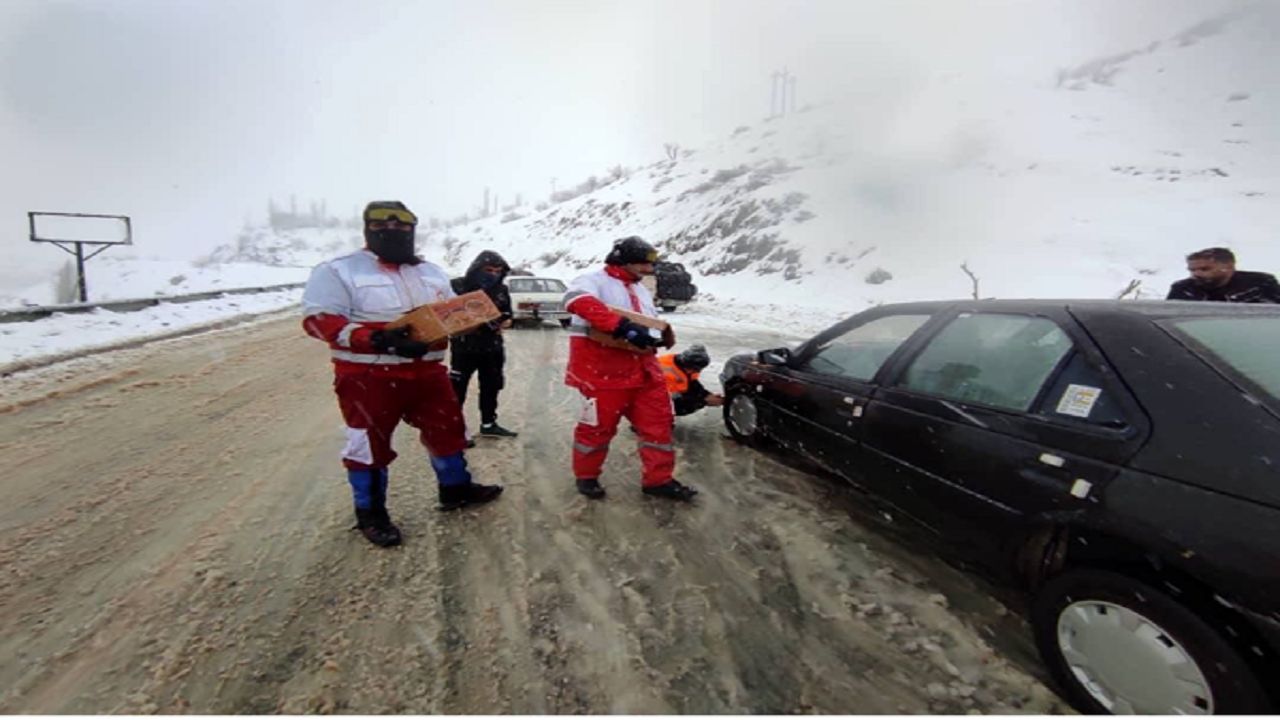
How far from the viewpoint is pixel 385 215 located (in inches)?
116

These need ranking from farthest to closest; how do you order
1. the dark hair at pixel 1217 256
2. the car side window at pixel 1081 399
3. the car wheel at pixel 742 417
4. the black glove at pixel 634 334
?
the car wheel at pixel 742 417
the dark hair at pixel 1217 256
the black glove at pixel 634 334
the car side window at pixel 1081 399

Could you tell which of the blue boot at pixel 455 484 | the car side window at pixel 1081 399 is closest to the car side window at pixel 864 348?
the car side window at pixel 1081 399

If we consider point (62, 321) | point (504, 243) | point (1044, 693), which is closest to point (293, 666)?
point (1044, 693)

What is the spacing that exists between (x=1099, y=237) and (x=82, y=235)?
108 feet

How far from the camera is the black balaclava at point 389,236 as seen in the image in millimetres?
2932

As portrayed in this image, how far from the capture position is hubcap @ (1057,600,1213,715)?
1598 mm

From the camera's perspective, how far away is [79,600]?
97.5 inches

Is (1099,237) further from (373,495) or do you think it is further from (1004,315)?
(373,495)

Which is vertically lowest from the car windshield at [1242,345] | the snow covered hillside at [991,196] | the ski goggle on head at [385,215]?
the car windshield at [1242,345]

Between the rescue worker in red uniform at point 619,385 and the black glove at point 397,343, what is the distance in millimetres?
926

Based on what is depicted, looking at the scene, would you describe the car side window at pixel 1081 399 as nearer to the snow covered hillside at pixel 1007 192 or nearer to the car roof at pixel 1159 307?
the car roof at pixel 1159 307

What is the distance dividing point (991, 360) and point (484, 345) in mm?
3610

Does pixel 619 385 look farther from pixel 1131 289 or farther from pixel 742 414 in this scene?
pixel 1131 289

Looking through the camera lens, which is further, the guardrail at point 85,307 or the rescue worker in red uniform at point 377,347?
the guardrail at point 85,307
